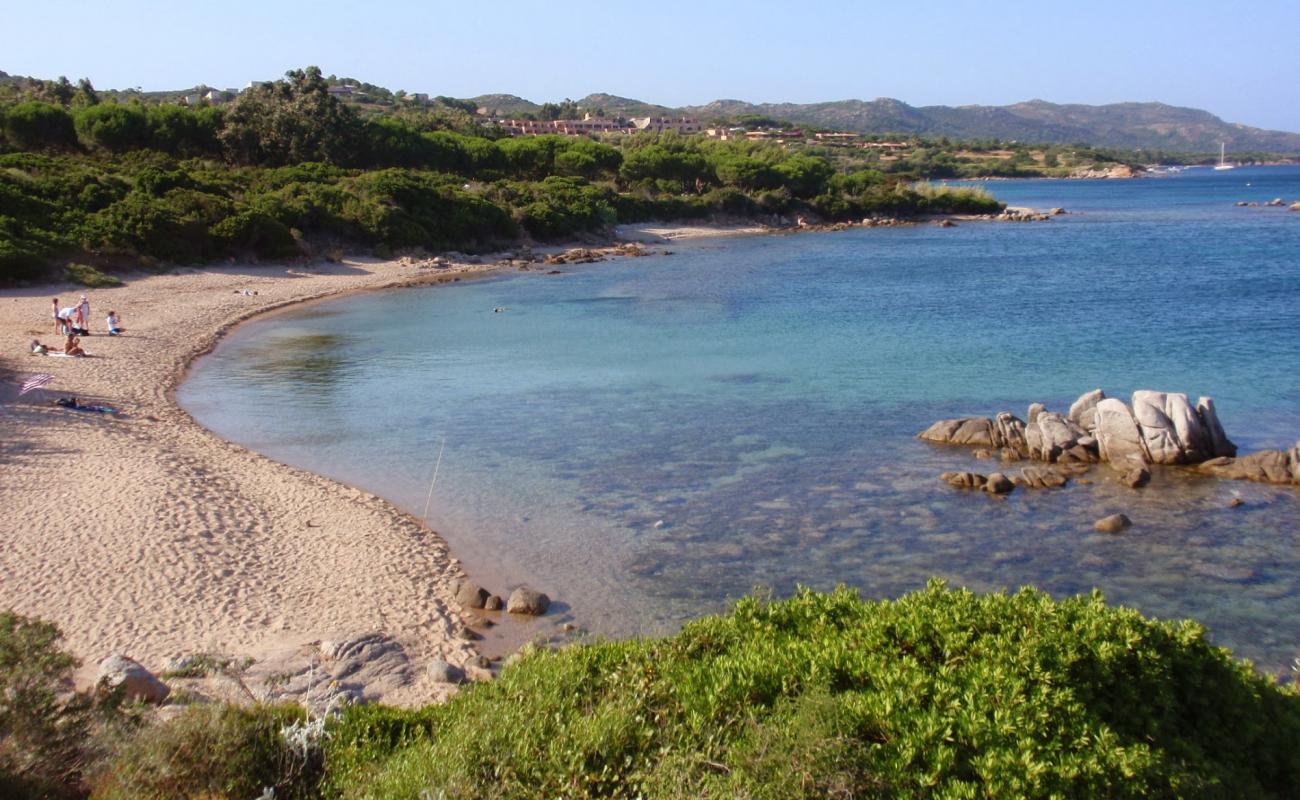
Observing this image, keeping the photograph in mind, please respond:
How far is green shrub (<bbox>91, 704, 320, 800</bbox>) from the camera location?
557cm

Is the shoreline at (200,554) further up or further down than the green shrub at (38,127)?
further down

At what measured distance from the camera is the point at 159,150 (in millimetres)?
60125

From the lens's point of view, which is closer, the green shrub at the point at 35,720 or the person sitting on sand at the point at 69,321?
the green shrub at the point at 35,720

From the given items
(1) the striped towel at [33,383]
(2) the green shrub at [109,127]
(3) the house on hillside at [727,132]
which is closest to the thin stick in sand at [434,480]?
(1) the striped towel at [33,383]

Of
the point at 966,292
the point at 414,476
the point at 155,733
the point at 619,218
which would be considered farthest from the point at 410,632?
the point at 619,218

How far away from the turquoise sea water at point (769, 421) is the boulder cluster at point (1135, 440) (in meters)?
0.61

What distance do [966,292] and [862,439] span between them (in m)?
26.8

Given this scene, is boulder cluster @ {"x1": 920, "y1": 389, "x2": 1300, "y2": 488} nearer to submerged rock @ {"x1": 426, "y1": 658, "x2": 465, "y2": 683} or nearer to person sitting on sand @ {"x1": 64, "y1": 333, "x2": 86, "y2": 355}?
submerged rock @ {"x1": 426, "y1": 658, "x2": 465, "y2": 683}

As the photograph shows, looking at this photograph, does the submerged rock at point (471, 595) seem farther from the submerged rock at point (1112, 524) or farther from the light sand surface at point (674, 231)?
the light sand surface at point (674, 231)

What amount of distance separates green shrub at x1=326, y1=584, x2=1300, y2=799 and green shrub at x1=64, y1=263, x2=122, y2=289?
1343 inches

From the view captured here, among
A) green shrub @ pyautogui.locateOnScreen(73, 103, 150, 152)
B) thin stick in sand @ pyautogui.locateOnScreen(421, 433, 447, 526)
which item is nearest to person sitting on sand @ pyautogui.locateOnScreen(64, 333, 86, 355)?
thin stick in sand @ pyautogui.locateOnScreen(421, 433, 447, 526)

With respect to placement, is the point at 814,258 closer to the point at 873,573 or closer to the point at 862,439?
the point at 862,439

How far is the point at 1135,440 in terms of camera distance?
1795cm

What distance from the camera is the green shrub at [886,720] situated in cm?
491
